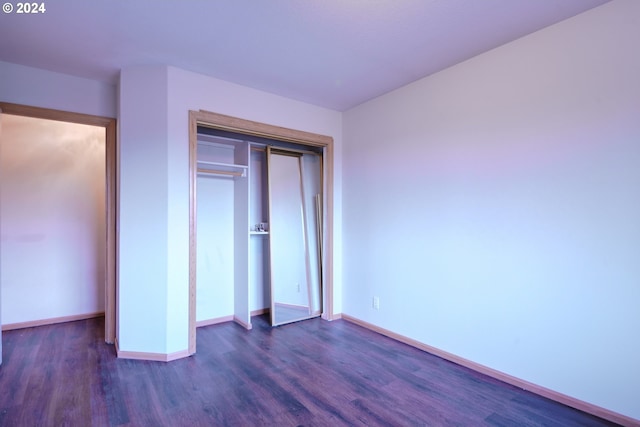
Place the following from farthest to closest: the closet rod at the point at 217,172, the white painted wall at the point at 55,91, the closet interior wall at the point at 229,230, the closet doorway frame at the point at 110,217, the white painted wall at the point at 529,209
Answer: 1. the closet interior wall at the point at 229,230
2. the closet rod at the point at 217,172
3. the closet doorway frame at the point at 110,217
4. the white painted wall at the point at 55,91
5. the white painted wall at the point at 529,209

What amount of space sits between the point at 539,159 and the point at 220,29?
94.9 inches

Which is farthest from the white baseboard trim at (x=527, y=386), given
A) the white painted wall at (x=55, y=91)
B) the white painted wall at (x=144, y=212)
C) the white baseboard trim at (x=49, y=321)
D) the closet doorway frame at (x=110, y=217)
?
the white painted wall at (x=55, y=91)

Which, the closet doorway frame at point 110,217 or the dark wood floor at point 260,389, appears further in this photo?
the closet doorway frame at point 110,217

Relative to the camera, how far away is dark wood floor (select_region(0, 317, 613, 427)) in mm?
1938

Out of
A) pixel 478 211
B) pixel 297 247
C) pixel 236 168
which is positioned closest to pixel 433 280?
pixel 478 211

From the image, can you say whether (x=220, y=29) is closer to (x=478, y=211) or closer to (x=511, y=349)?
(x=478, y=211)

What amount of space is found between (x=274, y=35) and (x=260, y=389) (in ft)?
8.39

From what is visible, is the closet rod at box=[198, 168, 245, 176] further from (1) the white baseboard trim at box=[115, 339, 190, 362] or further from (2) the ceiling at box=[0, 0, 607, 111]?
(1) the white baseboard trim at box=[115, 339, 190, 362]

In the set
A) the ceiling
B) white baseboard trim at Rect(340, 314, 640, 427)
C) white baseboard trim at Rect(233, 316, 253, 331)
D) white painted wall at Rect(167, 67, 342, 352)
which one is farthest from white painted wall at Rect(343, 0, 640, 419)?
white painted wall at Rect(167, 67, 342, 352)

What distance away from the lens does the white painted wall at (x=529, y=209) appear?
1878 millimetres

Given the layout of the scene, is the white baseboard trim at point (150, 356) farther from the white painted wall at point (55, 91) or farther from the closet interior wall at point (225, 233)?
the white painted wall at point (55, 91)

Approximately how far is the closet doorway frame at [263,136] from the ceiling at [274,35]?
0.43 metres

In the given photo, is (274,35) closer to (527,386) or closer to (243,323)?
(243,323)

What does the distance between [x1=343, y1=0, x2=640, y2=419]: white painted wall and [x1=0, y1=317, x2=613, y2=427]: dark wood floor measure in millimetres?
317
